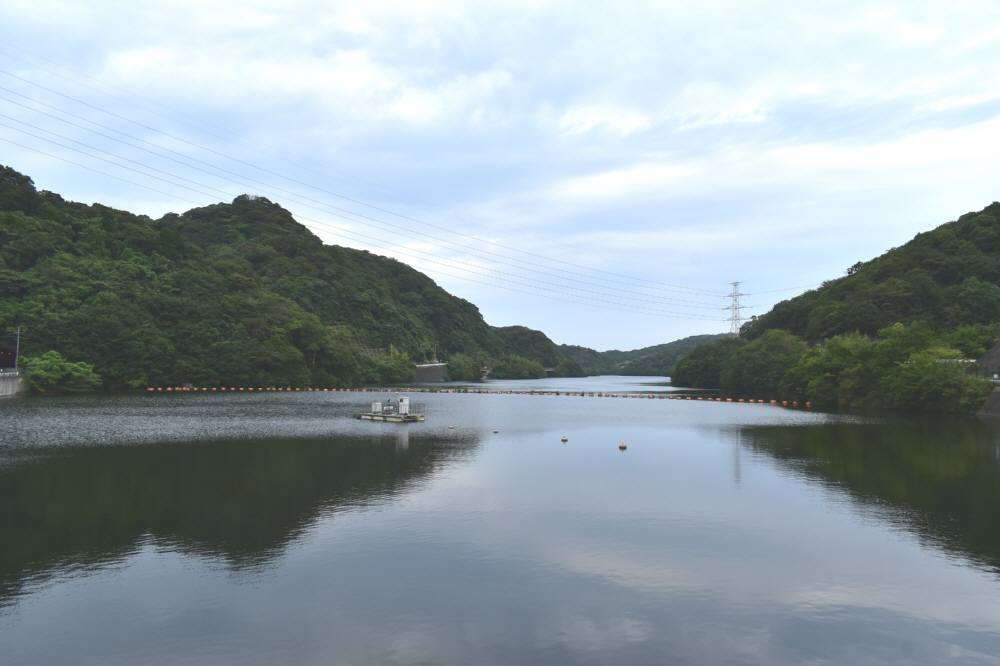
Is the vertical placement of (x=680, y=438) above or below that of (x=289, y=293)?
below

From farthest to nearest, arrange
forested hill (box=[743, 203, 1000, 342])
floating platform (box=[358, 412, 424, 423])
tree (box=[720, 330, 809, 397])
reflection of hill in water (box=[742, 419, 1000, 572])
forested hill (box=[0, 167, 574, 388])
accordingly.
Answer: tree (box=[720, 330, 809, 397]) → forested hill (box=[743, 203, 1000, 342]) → forested hill (box=[0, 167, 574, 388]) → floating platform (box=[358, 412, 424, 423]) → reflection of hill in water (box=[742, 419, 1000, 572])

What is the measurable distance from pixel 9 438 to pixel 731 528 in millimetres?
41555

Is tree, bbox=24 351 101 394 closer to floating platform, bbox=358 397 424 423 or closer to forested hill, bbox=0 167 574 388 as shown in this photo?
forested hill, bbox=0 167 574 388

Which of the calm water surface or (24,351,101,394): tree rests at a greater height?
(24,351,101,394): tree

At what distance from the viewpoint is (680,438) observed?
5125cm

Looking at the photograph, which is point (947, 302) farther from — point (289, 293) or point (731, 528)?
point (289, 293)

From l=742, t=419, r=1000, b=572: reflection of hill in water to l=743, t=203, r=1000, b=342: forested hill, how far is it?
174 feet

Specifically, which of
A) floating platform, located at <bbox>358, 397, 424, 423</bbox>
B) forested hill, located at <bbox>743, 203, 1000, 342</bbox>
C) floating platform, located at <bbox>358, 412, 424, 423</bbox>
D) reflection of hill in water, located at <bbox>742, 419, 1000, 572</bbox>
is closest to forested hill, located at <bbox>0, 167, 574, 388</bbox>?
floating platform, located at <bbox>358, 397, 424, 423</bbox>

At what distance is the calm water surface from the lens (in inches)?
548

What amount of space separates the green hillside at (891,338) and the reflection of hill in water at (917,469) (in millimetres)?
10799

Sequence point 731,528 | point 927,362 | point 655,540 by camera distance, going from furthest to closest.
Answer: point 927,362, point 731,528, point 655,540

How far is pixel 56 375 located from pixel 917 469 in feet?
306

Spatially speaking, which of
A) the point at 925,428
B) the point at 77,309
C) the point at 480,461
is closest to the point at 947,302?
the point at 925,428

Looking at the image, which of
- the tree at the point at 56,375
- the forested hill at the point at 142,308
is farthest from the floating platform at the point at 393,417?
the forested hill at the point at 142,308
